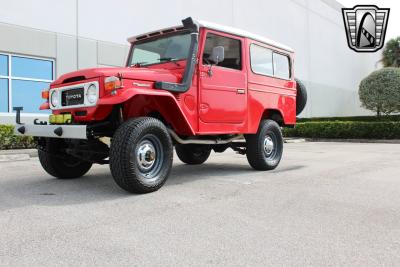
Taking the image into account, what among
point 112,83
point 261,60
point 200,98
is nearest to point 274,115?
point 261,60

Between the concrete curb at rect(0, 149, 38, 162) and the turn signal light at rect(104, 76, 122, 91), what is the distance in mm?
5917

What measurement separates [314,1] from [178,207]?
3003cm

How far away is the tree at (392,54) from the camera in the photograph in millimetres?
32812

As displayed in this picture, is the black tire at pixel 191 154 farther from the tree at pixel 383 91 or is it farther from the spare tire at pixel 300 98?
the tree at pixel 383 91

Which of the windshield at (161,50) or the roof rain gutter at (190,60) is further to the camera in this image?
the windshield at (161,50)

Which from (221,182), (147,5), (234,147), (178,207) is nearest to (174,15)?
(147,5)

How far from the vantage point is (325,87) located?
103ft

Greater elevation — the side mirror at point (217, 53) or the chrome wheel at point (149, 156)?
the side mirror at point (217, 53)

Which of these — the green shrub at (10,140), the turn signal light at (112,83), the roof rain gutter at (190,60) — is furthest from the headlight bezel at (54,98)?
the green shrub at (10,140)

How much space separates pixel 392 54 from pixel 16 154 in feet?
102

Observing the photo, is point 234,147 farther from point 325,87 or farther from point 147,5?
point 325,87

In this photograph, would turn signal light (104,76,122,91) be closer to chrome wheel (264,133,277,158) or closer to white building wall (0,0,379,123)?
chrome wheel (264,133,277,158)

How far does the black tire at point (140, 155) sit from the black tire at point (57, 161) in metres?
1.54

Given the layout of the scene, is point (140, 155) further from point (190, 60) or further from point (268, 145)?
point (268, 145)
